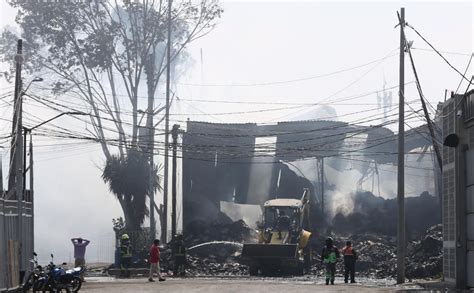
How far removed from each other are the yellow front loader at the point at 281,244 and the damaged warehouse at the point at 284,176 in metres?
11.6

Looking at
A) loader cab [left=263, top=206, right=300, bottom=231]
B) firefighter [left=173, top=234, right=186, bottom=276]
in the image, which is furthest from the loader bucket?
firefighter [left=173, top=234, right=186, bottom=276]

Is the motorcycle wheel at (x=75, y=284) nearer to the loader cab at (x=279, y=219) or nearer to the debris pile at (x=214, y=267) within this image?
the loader cab at (x=279, y=219)

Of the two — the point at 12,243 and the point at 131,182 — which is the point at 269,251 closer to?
the point at 131,182

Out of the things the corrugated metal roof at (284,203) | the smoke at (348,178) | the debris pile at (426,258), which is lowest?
the debris pile at (426,258)

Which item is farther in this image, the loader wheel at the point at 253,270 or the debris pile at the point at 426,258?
the loader wheel at the point at 253,270

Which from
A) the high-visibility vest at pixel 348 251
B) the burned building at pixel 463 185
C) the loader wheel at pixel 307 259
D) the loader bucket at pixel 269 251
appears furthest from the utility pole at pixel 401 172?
the loader wheel at pixel 307 259

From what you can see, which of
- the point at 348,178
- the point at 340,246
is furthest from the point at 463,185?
the point at 348,178

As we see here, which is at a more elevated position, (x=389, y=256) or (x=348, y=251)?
(x=348, y=251)

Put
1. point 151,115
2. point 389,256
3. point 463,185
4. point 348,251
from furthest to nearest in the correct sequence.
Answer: point 151,115 < point 389,256 < point 348,251 < point 463,185

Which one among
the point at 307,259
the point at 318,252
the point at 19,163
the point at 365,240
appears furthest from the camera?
the point at 365,240

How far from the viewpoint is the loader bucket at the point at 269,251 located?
43.4 metres

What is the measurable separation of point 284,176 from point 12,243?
35092 millimetres

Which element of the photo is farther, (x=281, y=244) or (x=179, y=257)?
(x=179, y=257)

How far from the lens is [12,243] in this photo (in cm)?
2912
